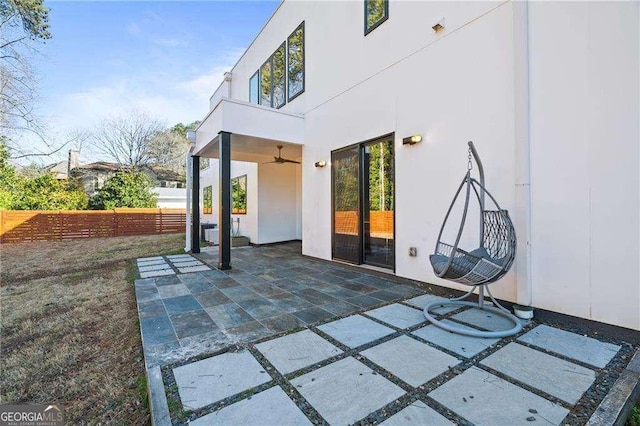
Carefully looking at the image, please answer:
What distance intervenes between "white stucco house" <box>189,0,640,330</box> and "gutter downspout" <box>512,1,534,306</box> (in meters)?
0.01

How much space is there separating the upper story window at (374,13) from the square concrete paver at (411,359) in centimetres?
499

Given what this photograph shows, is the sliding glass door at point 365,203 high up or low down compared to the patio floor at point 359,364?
up

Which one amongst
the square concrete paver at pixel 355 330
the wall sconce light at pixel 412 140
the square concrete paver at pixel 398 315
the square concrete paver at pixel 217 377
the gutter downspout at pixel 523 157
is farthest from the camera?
the wall sconce light at pixel 412 140

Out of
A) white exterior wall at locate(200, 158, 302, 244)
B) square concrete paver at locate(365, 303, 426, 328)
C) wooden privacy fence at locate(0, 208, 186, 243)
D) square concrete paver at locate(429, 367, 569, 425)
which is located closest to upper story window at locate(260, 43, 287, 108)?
white exterior wall at locate(200, 158, 302, 244)

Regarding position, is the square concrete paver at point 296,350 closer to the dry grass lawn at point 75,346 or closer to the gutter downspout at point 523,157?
the dry grass lawn at point 75,346

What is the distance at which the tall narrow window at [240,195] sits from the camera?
969 cm

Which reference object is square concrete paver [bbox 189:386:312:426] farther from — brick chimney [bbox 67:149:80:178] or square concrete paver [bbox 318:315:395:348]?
brick chimney [bbox 67:149:80:178]

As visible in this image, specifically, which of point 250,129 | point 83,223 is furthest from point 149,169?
point 250,129

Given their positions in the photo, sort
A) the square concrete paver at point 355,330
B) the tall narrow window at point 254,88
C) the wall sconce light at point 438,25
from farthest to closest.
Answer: the tall narrow window at point 254,88 → the wall sconce light at point 438,25 → the square concrete paver at point 355,330

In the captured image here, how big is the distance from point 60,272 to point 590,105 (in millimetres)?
8791

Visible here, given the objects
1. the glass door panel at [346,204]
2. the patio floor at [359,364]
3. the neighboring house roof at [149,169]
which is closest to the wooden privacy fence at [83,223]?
the neighboring house roof at [149,169]

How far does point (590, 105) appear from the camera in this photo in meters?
2.57

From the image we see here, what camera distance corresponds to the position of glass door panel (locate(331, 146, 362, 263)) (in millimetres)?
5344

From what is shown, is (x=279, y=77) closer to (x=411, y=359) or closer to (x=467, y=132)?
(x=467, y=132)
